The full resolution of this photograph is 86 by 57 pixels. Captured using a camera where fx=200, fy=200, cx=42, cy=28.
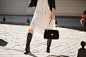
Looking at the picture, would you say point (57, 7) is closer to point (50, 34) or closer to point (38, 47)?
point (38, 47)

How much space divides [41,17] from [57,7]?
73.1ft

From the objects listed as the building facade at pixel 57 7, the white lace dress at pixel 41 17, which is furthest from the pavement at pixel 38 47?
the building facade at pixel 57 7

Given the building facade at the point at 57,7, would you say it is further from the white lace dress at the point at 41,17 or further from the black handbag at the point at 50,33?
the black handbag at the point at 50,33

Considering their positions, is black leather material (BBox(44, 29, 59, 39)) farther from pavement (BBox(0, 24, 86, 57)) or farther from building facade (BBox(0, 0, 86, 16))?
building facade (BBox(0, 0, 86, 16))

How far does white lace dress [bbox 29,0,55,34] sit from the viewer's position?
14.9 ft

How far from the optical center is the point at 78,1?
26.3m

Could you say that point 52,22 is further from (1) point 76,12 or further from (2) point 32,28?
(1) point 76,12

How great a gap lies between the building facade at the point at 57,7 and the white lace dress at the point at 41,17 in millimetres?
21664

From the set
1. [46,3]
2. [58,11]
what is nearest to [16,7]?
[58,11]

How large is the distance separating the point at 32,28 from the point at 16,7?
78.5 feet

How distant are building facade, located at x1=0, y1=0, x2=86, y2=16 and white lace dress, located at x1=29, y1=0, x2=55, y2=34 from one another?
2166cm

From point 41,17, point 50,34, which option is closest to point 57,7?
point 41,17

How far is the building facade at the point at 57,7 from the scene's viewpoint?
26.1 metres

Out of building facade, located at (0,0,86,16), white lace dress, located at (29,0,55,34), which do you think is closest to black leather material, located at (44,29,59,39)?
white lace dress, located at (29,0,55,34)
